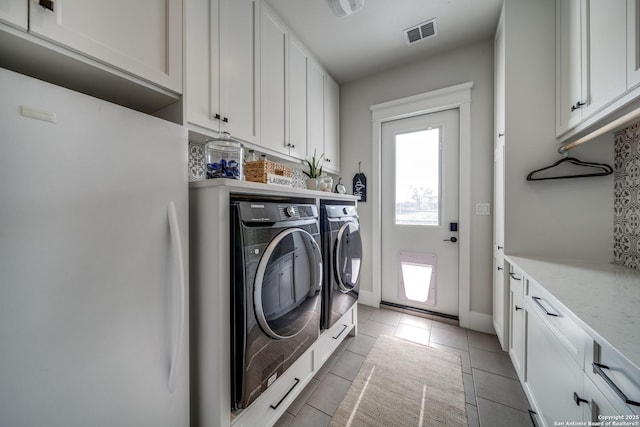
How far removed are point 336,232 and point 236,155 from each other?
858mm

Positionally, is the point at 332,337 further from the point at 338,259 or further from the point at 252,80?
the point at 252,80

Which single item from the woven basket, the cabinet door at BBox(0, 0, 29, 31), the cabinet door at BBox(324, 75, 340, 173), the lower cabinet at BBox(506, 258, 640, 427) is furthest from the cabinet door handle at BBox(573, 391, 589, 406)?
the cabinet door at BBox(324, 75, 340, 173)

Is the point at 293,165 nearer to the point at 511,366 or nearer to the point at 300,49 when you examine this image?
the point at 300,49

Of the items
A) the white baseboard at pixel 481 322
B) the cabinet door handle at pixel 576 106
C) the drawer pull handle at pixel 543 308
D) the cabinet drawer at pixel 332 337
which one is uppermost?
the cabinet door handle at pixel 576 106

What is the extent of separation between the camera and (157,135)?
819 millimetres

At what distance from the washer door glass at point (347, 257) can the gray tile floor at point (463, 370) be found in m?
0.59

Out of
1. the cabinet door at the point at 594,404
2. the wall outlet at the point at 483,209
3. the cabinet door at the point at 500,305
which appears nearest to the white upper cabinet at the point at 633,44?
the cabinet door at the point at 594,404

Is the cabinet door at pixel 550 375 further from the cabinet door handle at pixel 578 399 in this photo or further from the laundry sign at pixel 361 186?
the laundry sign at pixel 361 186

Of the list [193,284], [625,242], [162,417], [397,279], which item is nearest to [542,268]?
[625,242]

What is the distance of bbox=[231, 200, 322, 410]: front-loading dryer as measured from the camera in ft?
3.08

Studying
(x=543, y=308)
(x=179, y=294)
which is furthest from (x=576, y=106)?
(x=179, y=294)

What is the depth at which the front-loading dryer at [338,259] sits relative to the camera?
1.59m

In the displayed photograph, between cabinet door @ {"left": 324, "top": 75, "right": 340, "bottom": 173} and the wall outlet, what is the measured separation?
64.4 inches

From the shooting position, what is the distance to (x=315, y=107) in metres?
2.48
